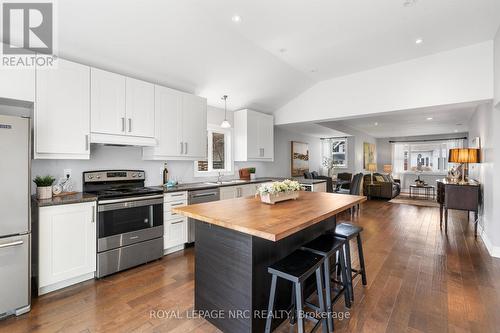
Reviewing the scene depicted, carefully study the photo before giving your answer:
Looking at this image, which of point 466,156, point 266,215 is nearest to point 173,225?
point 266,215

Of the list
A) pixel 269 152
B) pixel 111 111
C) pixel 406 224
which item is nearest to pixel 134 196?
pixel 111 111

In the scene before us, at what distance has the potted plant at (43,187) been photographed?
2.57 metres

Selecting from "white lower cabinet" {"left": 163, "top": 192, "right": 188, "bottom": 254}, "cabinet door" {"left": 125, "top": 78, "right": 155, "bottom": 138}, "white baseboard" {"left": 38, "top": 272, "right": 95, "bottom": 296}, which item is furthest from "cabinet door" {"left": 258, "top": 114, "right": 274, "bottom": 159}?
"white baseboard" {"left": 38, "top": 272, "right": 95, "bottom": 296}

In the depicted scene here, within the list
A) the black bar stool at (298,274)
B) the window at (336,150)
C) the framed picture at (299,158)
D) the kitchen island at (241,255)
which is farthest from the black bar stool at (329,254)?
the window at (336,150)

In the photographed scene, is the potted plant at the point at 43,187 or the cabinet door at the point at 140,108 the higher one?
the cabinet door at the point at 140,108

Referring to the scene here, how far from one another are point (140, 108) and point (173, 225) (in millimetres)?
1720

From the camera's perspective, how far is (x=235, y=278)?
1799 millimetres

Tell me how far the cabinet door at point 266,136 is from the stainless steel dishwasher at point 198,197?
176 centimetres

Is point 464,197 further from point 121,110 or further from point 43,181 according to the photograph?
point 43,181

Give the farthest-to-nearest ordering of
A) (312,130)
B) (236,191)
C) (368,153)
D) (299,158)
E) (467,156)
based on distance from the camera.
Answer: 1. (368,153)
2. (299,158)
3. (312,130)
4. (236,191)
5. (467,156)

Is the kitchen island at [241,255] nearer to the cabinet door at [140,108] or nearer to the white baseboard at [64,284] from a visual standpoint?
the white baseboard at [64,284]

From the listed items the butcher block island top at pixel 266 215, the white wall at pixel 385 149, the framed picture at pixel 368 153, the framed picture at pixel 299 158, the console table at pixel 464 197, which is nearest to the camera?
the butcher block island top at pixel 266 215

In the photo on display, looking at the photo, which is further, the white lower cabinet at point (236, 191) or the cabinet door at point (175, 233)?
the white lower cabinet at point (236, 191)

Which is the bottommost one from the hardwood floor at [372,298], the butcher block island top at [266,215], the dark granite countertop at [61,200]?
the hardwood floor at [372,298]
